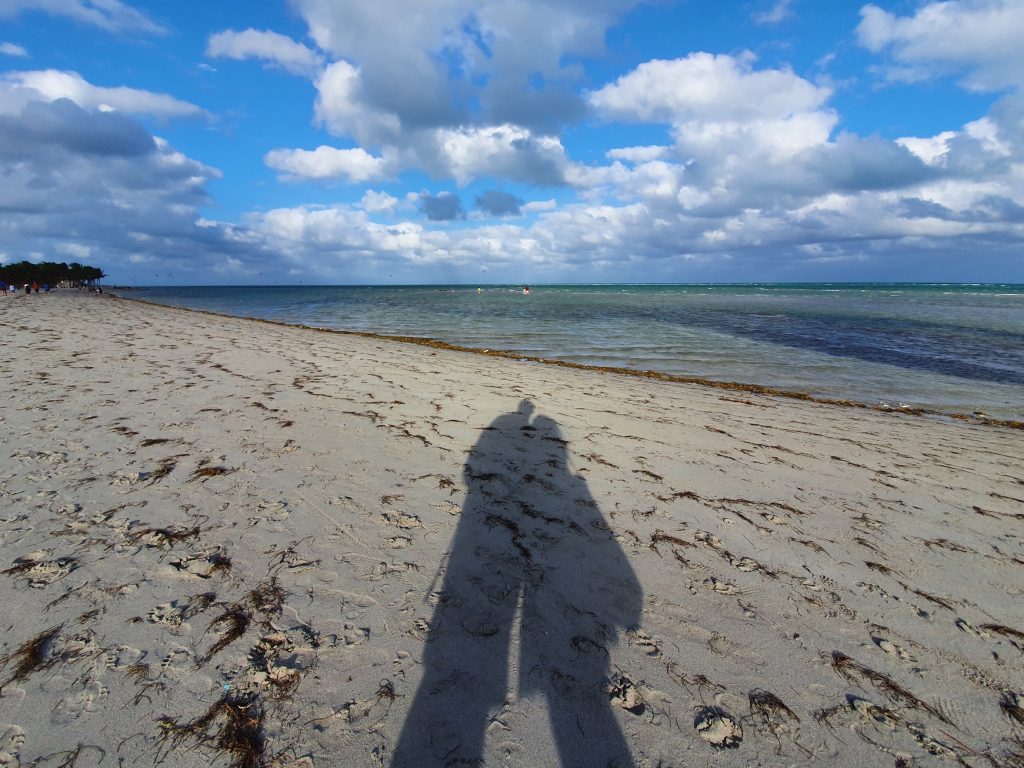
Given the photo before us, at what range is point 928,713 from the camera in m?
2.58

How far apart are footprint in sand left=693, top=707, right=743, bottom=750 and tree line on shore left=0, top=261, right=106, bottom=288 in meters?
101

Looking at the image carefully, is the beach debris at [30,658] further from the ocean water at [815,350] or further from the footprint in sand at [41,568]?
the ocean water at [815,350]

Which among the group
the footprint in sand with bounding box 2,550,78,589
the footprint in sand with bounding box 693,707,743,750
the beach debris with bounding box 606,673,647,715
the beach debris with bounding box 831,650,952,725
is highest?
the footprint in sand with bounding box 2,550,78,589

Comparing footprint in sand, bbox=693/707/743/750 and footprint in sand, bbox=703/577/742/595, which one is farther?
footprint in sand, bbox=703/577/742/595

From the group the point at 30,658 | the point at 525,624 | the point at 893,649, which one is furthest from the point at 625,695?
the point at 30,658

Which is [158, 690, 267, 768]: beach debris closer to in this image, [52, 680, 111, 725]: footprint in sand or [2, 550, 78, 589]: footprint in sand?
[52, 680, 111, 725]: footprint in sand

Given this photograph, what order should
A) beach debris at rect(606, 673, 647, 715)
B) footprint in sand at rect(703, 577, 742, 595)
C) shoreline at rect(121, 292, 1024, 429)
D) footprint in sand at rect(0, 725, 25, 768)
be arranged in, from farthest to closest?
shoreline at rect(121, 292, 1024, 429), footprint in sand at rect(703, 577, 742, 595), beach debris at rect(606, 673, 647, 715), footprint in sand at rect(0, 725, 25, 768)

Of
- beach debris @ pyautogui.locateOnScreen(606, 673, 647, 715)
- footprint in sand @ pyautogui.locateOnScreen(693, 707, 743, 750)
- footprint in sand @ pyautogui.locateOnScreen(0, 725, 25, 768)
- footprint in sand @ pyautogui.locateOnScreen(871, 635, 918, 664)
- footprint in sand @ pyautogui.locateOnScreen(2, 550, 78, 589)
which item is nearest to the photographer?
footprint in sand @ pyautogui.locateOnScreen(0, 725, 25, 768)

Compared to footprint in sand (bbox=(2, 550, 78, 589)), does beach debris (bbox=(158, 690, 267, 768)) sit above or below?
below

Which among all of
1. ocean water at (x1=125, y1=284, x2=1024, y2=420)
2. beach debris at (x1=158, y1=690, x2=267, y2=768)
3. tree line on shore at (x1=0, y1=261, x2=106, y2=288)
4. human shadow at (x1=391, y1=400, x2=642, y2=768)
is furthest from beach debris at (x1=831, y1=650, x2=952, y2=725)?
tree line on shore at (x1=0, y1=261, x2=106, y2=288)

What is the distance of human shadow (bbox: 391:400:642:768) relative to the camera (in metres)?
2.34

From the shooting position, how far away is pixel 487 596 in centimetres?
327

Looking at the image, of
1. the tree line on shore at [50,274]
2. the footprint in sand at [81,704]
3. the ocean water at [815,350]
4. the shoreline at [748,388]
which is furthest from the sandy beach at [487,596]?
the tree line on shore at [50,274]

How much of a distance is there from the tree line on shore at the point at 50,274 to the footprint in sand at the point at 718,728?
331 ft
